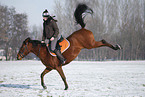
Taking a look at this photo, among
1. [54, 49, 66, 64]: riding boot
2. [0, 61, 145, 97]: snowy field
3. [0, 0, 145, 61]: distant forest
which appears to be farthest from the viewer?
[0, 0, 145, 61]: distant forest

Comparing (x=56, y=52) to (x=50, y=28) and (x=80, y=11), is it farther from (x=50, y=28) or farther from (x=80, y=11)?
(x=80, y=11)

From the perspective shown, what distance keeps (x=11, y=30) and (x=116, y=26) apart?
25.8 metres

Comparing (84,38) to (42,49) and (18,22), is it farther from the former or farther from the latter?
(18,22)

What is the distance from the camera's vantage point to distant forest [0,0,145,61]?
43.7 metres

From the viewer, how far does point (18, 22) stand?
49406mm

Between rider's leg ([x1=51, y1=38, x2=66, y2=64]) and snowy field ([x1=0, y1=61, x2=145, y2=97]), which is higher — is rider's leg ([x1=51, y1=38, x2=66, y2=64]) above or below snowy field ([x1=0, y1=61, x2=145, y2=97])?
above

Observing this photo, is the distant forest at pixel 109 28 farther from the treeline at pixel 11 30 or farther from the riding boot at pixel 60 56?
the riding boot at pixel 60 56

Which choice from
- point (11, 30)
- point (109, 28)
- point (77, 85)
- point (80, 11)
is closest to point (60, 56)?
point (80, 11)

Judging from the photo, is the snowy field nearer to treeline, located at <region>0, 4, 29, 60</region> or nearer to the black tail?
the black tail

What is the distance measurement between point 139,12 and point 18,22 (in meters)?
30.2

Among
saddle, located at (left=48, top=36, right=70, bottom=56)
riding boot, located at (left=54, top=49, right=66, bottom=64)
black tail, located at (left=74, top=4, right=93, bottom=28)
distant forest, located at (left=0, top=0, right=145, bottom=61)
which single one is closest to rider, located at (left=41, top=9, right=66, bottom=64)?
riding boot, located at (left=54, top=49, right=66, bottom=64)

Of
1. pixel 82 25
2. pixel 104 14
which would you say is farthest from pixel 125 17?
pixel 82 25

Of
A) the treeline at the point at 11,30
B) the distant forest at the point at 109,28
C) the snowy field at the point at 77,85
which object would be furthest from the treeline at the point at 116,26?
the snowy field at the point at 77,85

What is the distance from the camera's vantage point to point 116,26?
1774 inches
